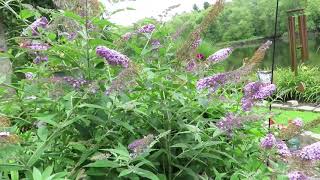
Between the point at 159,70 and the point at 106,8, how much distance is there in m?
0.30

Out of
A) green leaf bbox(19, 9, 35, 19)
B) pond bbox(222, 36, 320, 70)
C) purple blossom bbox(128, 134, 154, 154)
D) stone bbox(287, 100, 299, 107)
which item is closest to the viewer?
purple blossom bbox(128, 134, 154, 154)

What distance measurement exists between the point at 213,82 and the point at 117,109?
0.32m

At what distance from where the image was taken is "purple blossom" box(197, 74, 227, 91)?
1.47m

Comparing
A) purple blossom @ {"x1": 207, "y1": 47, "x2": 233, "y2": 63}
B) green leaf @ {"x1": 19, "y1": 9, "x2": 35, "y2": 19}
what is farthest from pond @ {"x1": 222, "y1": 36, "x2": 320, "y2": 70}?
green leaf @ {"x1": 19, "y1": 9, "x2": 35, "y2": 19}

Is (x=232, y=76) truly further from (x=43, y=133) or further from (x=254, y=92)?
(x=43, y=133)

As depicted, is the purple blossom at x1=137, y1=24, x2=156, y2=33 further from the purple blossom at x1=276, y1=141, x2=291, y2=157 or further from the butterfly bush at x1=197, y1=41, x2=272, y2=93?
the purple blossom at x1=276, y1=141, x2=291, y2=157

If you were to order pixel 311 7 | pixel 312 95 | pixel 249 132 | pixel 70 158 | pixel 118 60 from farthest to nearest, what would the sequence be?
pixel 311 7 < pixel 312 95 < pixel 249 132 < pixel 70 158 < pixel 118 60

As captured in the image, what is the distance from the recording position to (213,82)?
4.88ft

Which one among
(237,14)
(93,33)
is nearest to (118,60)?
(93,33)

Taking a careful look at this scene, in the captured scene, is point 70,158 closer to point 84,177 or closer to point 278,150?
point 84,177

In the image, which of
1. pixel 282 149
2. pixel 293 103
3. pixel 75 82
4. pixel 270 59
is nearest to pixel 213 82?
pixel 282 149

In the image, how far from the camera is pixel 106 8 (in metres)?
1.67

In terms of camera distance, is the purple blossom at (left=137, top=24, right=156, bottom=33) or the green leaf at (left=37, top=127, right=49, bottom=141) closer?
the green leaf at (left=37, top=127, right=49, bottom=141)

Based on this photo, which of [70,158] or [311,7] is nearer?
[70,158]
